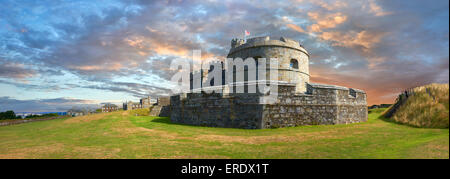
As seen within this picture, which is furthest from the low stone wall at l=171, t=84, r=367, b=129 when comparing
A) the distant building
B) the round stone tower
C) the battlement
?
the distant building

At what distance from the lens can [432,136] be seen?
392cm

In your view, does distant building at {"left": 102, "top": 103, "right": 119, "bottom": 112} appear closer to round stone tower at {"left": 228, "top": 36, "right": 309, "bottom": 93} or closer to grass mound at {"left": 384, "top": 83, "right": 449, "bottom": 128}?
round stone tower at {"left": 228, "top": 36, "right": 309, "bottom": 93}

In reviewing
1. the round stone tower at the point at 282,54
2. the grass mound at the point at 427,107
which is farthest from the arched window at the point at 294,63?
the grass mound at the point at 427,107

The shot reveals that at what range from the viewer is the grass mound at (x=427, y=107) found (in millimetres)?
2253

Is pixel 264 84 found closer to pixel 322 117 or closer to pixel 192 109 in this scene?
pixel 322 117

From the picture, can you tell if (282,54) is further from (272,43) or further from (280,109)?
(280,109)

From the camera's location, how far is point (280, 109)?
1057 centimetres

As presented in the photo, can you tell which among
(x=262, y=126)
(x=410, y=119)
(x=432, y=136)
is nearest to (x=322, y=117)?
(x=262, y=126)

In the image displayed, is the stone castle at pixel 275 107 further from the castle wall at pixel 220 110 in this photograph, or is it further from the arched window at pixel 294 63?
the arched window at pixel 294 63

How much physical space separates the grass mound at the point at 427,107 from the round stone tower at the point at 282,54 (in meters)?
13.0

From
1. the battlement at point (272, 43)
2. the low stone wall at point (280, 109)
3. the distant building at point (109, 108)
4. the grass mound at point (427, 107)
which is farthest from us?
the distant building at point (109, 108)

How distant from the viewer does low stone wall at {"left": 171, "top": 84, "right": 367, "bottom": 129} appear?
10414 millimetres
